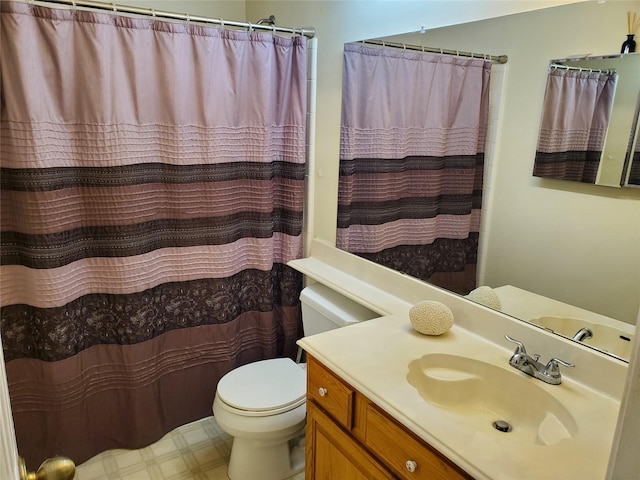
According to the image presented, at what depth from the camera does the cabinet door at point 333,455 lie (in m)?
1.28

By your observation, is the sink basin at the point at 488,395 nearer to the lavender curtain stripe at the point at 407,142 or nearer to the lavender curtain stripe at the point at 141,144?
the lavender curtain stripe at the point at 407,142

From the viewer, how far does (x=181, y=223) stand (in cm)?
204

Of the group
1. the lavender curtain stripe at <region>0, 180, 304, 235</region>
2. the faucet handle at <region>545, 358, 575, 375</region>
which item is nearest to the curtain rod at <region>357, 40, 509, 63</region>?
the lavender curtain stripe at <region>0, 180, 304, 235</region>

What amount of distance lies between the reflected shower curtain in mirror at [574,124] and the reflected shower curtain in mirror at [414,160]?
0.23m

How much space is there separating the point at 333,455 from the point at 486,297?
0.70 metres

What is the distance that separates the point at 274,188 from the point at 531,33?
4.16 ft

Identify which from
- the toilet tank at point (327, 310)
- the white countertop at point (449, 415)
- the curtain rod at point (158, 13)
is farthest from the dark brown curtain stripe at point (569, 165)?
the curtain rod at point (158, 13)

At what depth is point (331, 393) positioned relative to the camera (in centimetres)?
137

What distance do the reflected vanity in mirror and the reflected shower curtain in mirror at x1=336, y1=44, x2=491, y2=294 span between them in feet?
0.79

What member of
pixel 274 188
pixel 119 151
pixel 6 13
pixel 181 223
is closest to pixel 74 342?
pixel 181 223

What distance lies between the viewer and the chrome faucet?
49.3 inches

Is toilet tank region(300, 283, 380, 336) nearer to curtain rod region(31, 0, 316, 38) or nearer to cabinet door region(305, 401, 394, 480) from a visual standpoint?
cabinet door region(305, 401, 394, 480)

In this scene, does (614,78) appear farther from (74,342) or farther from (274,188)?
(74,342)

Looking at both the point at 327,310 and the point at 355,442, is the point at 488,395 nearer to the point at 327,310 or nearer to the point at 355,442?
the point at 355,442
